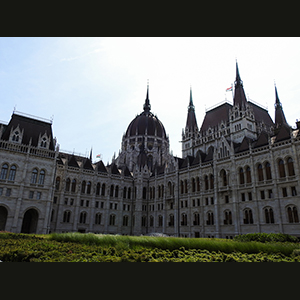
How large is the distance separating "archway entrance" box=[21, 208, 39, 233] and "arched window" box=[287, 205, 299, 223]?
140 feet

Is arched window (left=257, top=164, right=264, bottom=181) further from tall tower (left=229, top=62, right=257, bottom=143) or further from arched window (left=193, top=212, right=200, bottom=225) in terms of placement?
arched window (left=193, top=212, right=200, bottom=225)

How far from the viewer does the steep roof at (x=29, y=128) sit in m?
50.9

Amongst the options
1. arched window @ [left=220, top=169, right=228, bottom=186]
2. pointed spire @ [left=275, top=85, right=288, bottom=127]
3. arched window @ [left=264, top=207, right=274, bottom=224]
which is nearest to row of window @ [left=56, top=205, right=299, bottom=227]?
arched window @ [left=264, top=207, right=274, bottom=224]

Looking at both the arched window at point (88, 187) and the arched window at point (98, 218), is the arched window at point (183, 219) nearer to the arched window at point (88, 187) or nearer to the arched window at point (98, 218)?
the arched window at point (98, 218)

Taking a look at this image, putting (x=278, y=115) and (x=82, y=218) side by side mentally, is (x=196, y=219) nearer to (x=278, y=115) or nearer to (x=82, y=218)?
(x=82, y=218)

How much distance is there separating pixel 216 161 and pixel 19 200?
122 feet

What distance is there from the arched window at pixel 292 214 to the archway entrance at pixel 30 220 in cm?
4273

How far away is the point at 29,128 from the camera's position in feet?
174

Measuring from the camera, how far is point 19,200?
4584cm

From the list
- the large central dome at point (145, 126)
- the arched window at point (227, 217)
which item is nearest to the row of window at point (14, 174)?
the arched window at point (227, 217)

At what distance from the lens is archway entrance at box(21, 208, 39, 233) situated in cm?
4803

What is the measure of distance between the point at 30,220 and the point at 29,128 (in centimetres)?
1845
